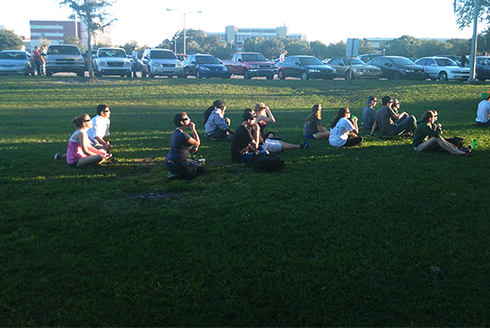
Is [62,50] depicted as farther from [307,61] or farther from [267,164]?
[267,164]

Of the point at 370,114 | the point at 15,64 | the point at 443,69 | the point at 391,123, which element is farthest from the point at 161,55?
the point at 391,123

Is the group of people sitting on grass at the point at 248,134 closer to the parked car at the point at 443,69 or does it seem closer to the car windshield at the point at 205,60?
the parked car at the point at 443,69

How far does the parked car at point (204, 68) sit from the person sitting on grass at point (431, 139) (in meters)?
19.5

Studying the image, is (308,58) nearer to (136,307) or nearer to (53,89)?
(53,89)

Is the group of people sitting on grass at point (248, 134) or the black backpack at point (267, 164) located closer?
the group of people sitting on grass at point (248, 134)

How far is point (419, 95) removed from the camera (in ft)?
67.5

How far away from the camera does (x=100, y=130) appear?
359 inches

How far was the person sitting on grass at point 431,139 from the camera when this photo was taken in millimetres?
9094

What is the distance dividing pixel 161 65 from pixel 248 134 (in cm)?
2115

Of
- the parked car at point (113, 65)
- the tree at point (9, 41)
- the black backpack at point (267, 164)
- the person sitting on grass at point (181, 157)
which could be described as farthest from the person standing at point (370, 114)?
the tree at point (9, 41)

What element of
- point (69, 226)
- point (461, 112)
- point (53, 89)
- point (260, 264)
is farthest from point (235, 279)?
point (53, 89)

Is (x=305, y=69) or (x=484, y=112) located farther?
(x=305, y=69)

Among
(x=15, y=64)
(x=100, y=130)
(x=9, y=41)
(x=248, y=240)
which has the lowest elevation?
(x=248, y=240)

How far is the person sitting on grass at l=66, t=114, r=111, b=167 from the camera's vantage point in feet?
26.2
